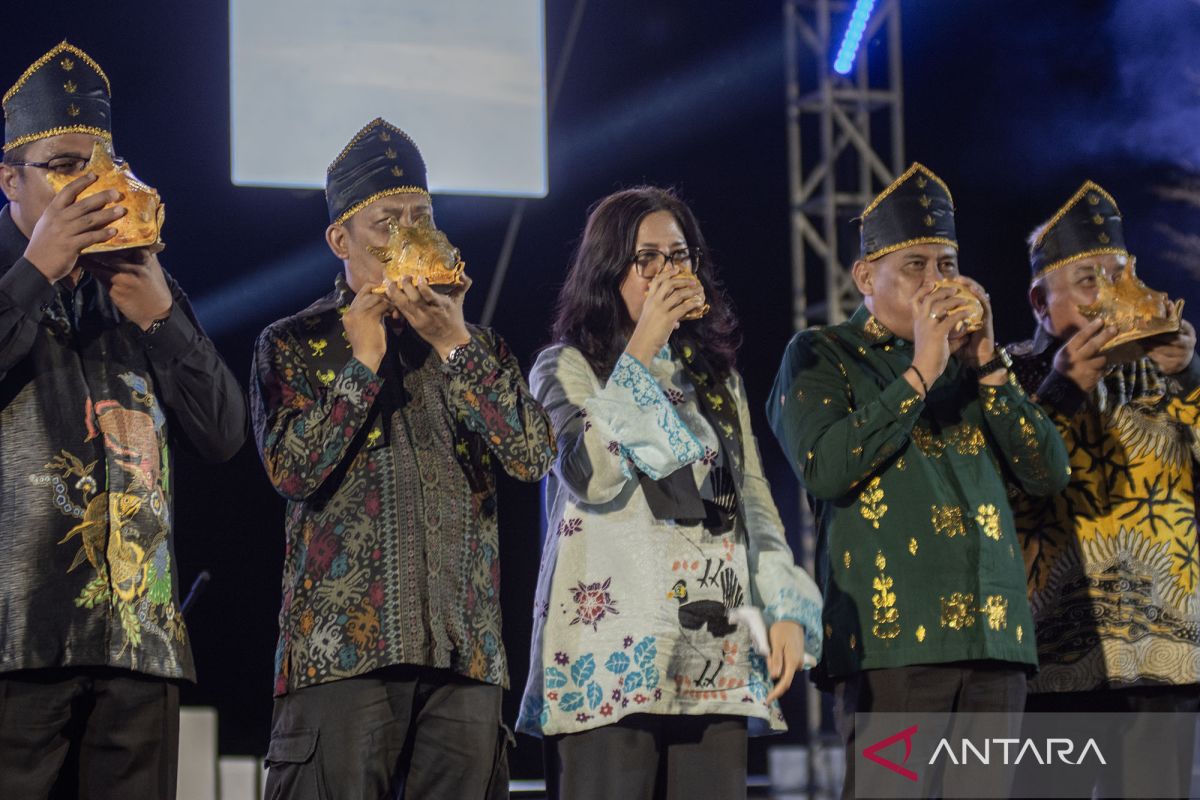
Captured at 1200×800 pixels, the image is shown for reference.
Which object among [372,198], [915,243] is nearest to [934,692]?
[915,243]

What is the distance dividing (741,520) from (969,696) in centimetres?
62

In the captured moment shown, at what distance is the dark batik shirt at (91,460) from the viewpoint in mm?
2551

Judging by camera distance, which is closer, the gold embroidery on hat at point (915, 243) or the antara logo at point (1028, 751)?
the antara logo at point (1028, 751)

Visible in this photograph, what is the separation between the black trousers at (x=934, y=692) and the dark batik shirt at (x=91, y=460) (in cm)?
141

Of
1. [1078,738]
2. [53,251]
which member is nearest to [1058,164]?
[1078,738]

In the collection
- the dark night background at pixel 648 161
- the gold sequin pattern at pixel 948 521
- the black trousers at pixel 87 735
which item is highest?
the dark night background at pixel 648 161

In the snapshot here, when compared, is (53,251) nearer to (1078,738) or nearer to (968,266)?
(1078,738)

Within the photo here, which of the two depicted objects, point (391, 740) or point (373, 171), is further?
point (373, 171)

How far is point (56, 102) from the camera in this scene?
2.81 m

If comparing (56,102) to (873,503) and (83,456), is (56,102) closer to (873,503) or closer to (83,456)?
(83,456)

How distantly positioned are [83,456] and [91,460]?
0.05ft

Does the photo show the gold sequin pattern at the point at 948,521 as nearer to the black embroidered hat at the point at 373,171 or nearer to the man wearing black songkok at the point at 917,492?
the man wearing black songkok at the point at 917,492

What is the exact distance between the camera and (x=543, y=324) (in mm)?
6305

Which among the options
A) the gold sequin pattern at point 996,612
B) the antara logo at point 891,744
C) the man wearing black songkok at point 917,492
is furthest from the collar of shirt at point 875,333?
the antara logo at point 891,744
